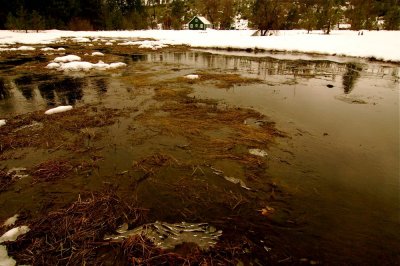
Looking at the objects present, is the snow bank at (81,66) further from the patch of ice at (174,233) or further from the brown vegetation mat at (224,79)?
the patch of ice at (174,233)

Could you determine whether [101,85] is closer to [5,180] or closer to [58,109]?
[58,109]

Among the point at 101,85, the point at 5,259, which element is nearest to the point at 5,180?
the point at 5,259

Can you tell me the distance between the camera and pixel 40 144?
17.6 feet

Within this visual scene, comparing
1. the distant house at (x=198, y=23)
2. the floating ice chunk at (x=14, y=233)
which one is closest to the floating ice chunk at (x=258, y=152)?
the floating ice chunk at (x=14, y=233)

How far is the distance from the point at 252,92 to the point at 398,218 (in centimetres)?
688

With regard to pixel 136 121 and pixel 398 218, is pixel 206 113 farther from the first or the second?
pixel 398 218

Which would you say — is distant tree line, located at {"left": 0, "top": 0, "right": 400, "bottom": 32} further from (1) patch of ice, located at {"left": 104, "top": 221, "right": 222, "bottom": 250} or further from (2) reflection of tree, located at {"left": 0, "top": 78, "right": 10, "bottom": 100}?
(1) patch of ice, located at {"left": 104, "top": 221, "right": 222, "bottom": 250}

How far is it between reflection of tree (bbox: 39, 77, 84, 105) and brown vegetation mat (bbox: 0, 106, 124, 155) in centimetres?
138

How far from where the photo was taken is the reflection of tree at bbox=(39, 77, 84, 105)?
336 inches

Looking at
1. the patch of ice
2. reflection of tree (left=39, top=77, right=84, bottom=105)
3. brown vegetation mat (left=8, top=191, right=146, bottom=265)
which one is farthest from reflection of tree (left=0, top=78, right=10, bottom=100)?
the patch of ice

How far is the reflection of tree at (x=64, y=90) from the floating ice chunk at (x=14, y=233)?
5719 mm

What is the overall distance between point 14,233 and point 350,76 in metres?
14.9

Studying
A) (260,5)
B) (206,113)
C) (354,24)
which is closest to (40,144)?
(206,113)

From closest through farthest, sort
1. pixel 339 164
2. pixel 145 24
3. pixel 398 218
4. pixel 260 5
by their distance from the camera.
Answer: pixel 398 218
pixel 339 164
pixel 260 5
pixel 145 24
